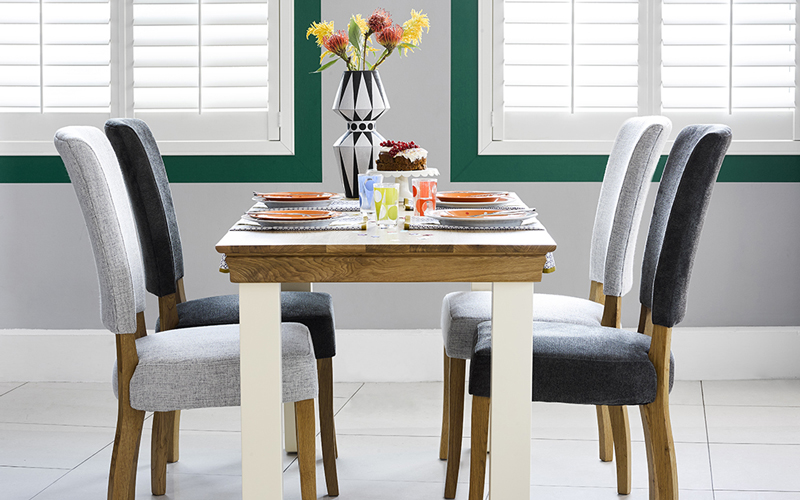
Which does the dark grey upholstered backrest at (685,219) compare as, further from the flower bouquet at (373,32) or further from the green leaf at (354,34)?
the green leaf at (354,34)

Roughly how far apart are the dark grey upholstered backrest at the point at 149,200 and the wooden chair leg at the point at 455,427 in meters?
0.79

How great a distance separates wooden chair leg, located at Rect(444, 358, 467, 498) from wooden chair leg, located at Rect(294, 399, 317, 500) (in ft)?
1.78

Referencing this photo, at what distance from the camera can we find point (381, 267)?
4.90ft

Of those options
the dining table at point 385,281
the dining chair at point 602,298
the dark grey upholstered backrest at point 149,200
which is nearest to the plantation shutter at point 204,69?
the dark grey upholstered backrest at point 149,200

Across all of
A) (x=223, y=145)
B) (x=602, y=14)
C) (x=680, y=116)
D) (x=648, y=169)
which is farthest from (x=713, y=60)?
(x=223, y=145)

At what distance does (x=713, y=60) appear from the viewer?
309 cm

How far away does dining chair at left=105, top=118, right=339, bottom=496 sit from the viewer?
199cm

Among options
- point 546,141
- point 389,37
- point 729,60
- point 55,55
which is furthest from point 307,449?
point 729,60

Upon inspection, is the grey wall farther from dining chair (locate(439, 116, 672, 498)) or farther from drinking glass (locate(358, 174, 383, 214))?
drinking glass (locate(358, 174, 383, 214))

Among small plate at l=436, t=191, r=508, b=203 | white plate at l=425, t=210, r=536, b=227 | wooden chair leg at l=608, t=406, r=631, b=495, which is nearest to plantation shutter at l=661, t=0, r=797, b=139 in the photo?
small plate at l=436, t=191, r=508, b=203

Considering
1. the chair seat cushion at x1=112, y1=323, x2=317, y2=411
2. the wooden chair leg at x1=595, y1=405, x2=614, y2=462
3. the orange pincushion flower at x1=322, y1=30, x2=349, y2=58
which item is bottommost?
the wooden chair leg at x1=595, y1=405, x2=614, y2=462

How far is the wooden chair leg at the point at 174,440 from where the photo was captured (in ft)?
7.56

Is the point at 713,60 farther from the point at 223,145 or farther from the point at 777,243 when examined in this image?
the point at 223,145

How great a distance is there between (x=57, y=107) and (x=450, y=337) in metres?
1.94
